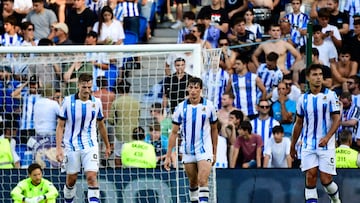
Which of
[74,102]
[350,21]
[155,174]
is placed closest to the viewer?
[74,102]

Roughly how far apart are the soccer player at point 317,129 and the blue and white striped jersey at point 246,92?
4015 mm

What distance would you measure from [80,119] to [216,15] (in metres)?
5.24

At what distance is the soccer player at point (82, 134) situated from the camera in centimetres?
1822

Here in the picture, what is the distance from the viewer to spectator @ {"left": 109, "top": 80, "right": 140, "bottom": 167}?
66.3 ft

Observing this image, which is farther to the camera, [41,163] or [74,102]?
[41,163]

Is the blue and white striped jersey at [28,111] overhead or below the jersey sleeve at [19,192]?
overhead

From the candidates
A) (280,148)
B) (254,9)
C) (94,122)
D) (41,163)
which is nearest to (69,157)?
(94,122)

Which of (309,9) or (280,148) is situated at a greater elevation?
(309,9)

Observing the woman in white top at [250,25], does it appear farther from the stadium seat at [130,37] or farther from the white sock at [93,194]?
the white sock at [93,194]

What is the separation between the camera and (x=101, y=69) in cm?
2086

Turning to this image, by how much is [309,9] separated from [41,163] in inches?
216

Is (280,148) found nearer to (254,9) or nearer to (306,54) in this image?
(306,54)

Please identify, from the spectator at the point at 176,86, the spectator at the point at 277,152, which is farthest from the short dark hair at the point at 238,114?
the spectator at the point at 176,86

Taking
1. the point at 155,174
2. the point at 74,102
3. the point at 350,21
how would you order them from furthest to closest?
the point at 350,21 < the point at 155,174 < the point at 74,102
